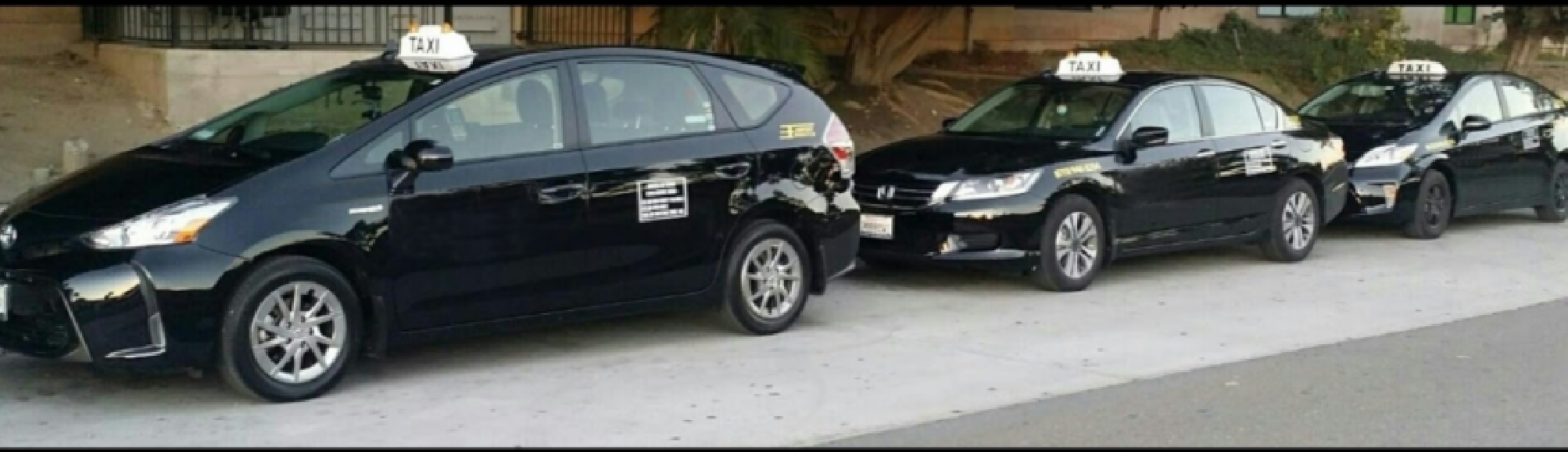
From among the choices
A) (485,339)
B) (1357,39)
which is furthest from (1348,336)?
(1357,39)

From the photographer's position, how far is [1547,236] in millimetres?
13703

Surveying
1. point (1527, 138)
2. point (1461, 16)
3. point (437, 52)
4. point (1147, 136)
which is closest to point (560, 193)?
point (437, 52)

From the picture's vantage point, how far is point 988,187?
9820 mm

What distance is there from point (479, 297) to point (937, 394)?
77.2 inches

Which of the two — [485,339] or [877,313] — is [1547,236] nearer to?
[877,313]

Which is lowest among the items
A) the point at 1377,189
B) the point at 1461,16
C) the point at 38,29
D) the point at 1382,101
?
the point at 1377,189

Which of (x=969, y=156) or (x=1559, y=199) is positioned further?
(x=1559, y=199)

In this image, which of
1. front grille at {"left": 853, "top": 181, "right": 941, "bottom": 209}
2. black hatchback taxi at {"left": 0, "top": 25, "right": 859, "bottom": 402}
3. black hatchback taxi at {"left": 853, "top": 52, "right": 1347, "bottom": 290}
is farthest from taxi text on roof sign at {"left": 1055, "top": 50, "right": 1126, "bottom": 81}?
black hatchback taxi at {"left": 0, "top": 25, "right": 859, "bottom": 402}

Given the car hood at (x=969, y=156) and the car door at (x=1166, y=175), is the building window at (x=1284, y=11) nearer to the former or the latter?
the car door at (x=1166, y=175)

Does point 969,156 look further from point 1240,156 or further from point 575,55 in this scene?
point 575,55

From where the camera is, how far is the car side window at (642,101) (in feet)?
25.3

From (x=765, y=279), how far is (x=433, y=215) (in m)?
1.95

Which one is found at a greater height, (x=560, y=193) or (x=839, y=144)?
(x=839, y=144)

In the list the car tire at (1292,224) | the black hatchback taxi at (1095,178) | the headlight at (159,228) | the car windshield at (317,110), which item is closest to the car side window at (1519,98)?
the black hatchback taxi at (1095,178)
